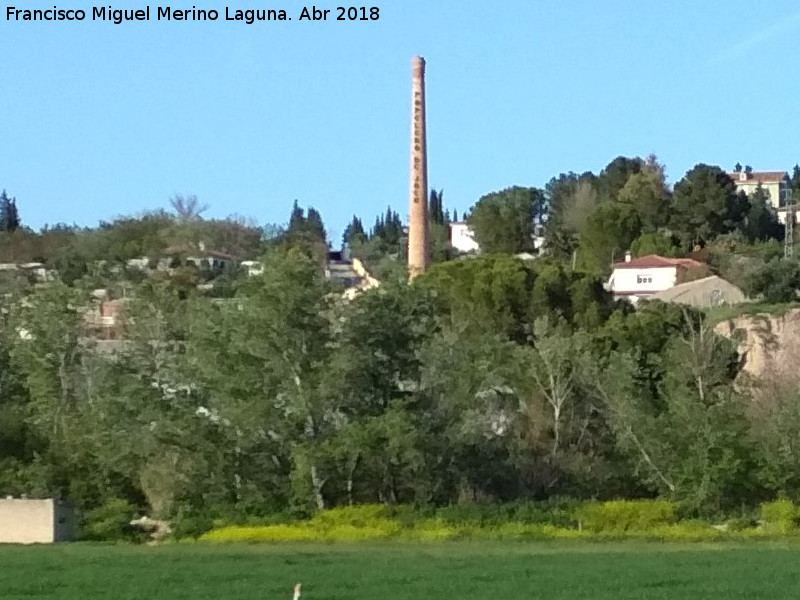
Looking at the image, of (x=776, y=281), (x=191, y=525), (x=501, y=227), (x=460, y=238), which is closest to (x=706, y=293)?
(x=776, y=281)

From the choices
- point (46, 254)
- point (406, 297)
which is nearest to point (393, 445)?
point (406, 297)

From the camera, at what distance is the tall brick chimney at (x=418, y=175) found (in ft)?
266

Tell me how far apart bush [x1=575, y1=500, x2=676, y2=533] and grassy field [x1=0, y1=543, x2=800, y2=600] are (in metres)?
7.96

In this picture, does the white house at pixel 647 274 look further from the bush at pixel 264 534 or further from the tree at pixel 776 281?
the bush at pixel 264 534

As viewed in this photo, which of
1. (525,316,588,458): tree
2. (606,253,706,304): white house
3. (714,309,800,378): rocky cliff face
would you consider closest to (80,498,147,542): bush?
(525,316,588,458): tree

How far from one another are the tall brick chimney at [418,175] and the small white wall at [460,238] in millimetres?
25980

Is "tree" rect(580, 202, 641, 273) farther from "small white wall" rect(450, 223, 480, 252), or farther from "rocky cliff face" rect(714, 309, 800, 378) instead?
"rocky cliff face" rect(714, 309, 800, 378)

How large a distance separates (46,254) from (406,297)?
64.3 meters

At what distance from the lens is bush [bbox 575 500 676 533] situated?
122 feet

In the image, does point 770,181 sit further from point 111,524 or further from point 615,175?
point 111,524

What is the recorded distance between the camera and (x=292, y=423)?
38.2m

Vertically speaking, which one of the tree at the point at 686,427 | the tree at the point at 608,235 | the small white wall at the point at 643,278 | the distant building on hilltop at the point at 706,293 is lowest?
the tree at the point at 686,427

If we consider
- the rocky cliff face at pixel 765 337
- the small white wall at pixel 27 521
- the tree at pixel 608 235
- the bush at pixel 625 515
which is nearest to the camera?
the small white wall at pixel 27 521

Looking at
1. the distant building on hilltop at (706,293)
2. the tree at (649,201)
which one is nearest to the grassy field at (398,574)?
the distant building on hilltop at (706,293)
